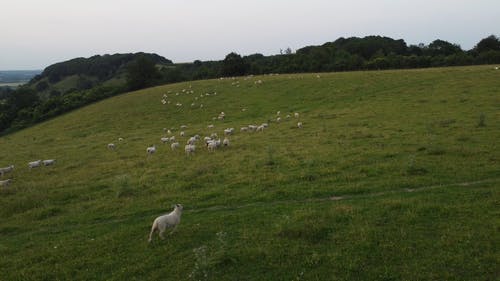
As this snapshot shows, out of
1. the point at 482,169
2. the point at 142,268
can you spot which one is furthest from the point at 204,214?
the point at 482,169

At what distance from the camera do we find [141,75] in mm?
85438

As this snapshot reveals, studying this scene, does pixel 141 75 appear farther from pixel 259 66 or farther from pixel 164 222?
pixel 164 222

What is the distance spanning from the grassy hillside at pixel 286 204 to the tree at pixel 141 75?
48.6 m

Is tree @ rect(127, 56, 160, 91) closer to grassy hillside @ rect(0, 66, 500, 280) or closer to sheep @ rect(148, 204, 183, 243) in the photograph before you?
grassy hillside @ rect(0, 66, 500, 280)

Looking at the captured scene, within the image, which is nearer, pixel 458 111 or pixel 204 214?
pixel 204 214

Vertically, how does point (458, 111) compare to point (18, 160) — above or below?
above

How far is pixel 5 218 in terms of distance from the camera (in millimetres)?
17266

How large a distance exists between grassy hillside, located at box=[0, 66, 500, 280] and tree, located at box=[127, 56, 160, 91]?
48.6 meters

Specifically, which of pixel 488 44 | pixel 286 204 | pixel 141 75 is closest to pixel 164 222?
pixel 286 204

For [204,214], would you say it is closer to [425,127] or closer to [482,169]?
[482,169]

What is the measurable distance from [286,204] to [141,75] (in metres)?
75.4

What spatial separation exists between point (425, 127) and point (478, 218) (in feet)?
53.8

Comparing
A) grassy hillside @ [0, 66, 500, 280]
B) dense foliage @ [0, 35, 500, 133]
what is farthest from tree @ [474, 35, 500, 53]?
grassy hillside @ [0, 66, 500, 280]

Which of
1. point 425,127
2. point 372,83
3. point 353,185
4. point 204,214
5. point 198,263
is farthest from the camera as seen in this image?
point 372,83
